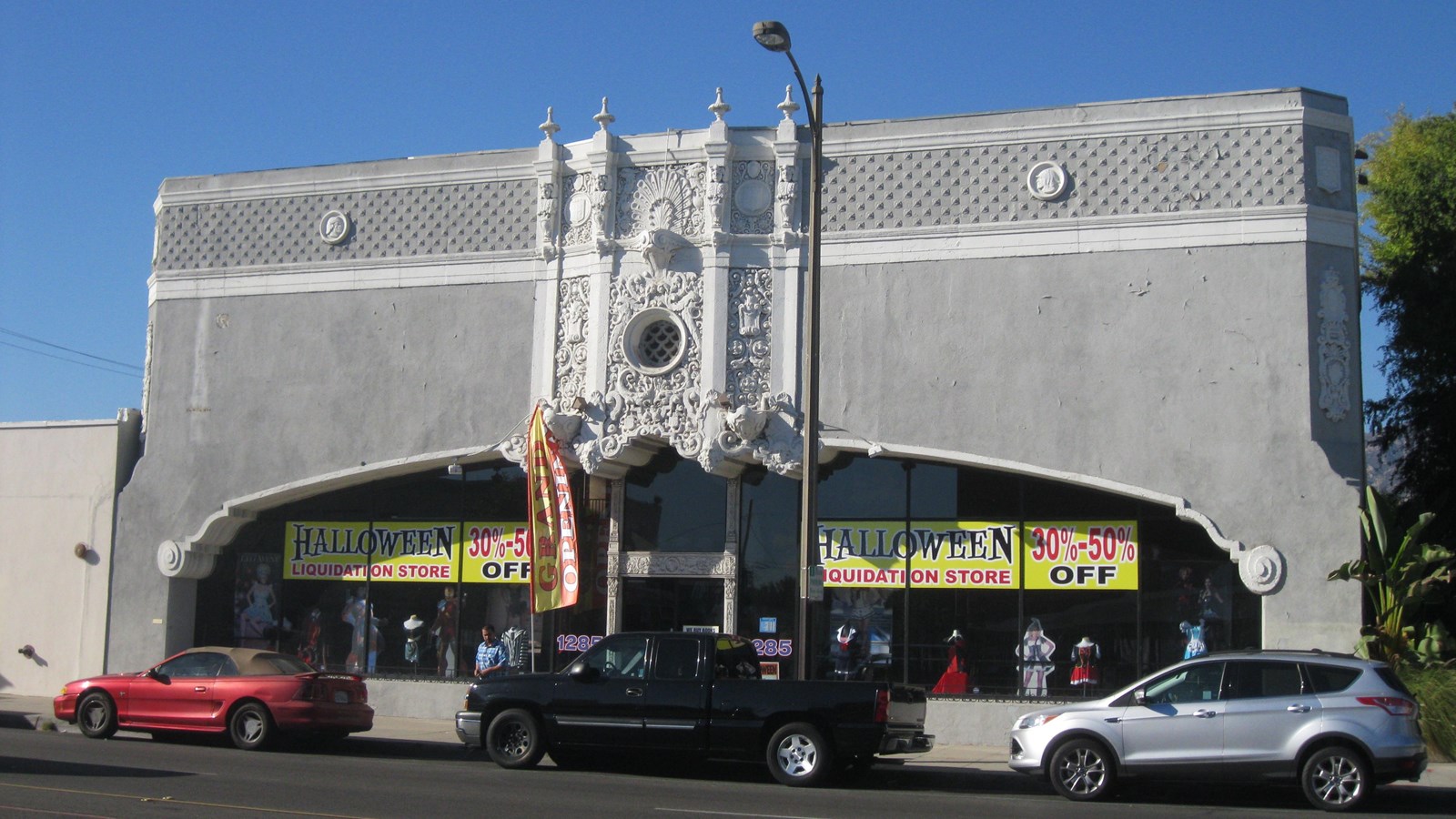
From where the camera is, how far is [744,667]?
15953 millimetres

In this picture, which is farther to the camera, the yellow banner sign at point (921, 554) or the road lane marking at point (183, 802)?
the yellow banner sign at point (921, 554)

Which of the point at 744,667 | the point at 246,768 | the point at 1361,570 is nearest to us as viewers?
the point at 246,768

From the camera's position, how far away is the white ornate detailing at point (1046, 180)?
2022 cm

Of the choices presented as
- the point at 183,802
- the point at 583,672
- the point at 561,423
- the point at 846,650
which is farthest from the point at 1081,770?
the point at 561,423

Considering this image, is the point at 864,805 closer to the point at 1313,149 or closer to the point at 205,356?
the point at 1313,149

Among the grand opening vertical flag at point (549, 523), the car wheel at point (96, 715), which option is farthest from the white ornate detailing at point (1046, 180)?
the car wheel at point (96, 715)

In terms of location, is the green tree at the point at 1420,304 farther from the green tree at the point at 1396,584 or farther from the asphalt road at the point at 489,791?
the asphalt road at the point at 489,791

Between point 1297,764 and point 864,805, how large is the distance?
405 cm

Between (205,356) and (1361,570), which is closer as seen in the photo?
(1361,570)

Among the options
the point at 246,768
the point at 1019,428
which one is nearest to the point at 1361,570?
the point at 1019,428

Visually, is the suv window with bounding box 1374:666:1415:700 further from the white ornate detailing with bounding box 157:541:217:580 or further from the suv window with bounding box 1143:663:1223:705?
the white ornate detailing with bounding box 157:541:217:580

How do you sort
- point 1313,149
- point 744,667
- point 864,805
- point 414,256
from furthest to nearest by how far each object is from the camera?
1. point 414,256
2. point 1313,149
3. point 744,667
4. point 864,805

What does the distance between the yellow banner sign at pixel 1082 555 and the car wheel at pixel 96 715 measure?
478 inches

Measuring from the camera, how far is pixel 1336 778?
1325 centimetres
